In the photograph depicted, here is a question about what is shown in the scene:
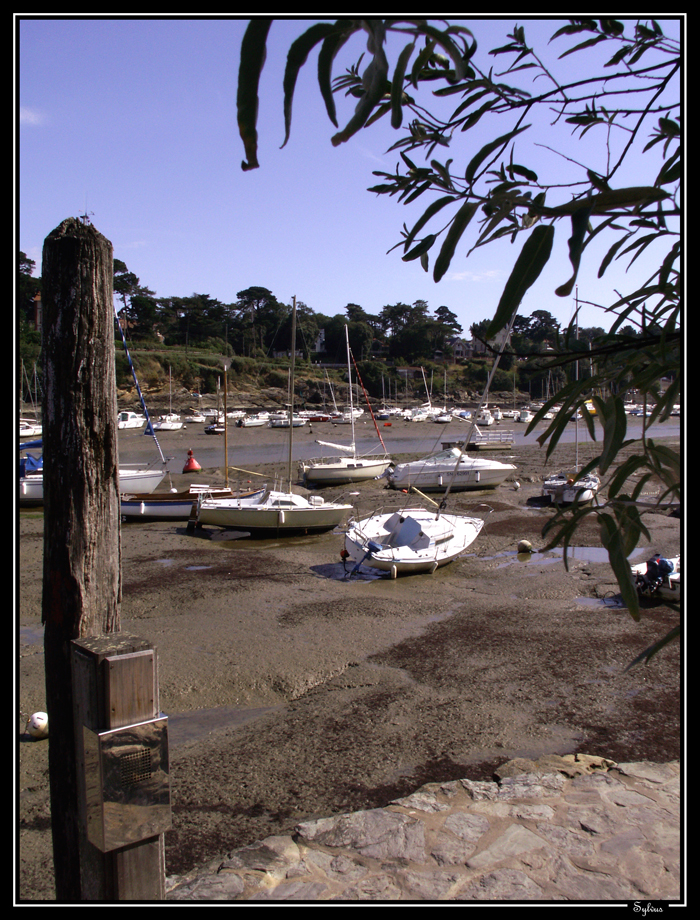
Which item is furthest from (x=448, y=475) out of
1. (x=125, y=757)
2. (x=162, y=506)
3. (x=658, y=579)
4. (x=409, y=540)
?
(x=125, y=757)

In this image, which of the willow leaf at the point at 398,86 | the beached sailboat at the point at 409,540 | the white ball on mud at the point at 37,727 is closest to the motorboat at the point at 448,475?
the beached sailboat at the point at 409,540

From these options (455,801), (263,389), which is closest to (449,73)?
(455,801)

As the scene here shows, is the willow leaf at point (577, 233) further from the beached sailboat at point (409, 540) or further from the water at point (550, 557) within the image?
the water at point (550, 557)

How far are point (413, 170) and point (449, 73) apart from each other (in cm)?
36

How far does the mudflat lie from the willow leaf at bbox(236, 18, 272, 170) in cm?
263

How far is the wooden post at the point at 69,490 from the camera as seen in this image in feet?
8.37

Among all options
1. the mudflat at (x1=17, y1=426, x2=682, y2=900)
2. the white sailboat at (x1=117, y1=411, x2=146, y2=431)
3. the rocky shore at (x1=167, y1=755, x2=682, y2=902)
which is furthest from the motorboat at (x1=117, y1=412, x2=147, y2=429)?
the rocky shore at (x1=167, y1=755, x2=682, y2=902)

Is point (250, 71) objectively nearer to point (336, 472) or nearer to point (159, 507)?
point (159, 507)

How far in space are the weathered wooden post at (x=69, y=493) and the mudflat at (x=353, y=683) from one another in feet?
1.04

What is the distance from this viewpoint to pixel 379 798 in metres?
5.43

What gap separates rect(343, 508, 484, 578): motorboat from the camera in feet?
46.8

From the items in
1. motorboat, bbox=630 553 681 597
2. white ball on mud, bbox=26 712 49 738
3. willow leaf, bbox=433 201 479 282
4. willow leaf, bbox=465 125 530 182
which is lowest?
white ball on mud, bbox=26 712 49 738

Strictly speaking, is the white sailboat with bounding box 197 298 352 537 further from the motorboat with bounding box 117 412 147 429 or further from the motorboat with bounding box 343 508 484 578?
the motorboat with bounding box 117 412 147 429

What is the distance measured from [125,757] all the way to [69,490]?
104cm
